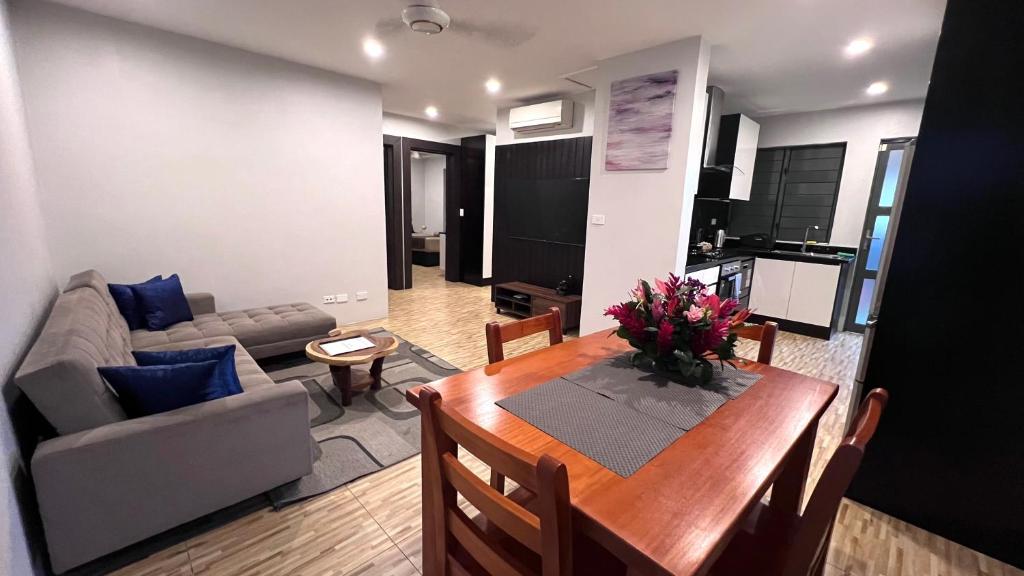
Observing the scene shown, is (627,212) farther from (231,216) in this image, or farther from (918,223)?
(231,216)

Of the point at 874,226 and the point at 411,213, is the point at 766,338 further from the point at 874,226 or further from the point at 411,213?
the point at 411,213

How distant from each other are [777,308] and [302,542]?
5.14 m

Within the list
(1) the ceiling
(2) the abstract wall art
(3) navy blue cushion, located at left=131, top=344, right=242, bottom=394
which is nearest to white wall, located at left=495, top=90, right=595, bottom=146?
(1) the ceiling

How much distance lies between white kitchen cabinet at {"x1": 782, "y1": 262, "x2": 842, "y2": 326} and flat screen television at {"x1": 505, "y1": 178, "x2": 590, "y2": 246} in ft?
8.18

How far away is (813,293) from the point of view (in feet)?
14.6

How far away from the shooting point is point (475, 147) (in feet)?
20.8

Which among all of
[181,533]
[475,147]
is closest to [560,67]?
[475,147]

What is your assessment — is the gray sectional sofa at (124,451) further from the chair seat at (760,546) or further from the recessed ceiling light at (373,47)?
the recessed ceiling light at (373,47)

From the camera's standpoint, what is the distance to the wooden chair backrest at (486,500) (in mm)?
729

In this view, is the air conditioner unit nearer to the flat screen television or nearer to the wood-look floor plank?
the flat screen television

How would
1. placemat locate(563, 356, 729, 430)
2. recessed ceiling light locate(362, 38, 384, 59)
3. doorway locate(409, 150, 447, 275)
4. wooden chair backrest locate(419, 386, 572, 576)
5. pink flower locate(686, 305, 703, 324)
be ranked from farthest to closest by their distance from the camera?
doorway locate(409, 150, 447, 275) < recessed ceiling light locate(362, 38, 384, 59) < pink flower locate(686, 305, 703, 324) < placemat locate(563, 356, 729, 430) < wooden chair backrest locate(419, 386, 572, 576)

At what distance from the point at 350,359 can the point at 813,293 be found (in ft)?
15.6

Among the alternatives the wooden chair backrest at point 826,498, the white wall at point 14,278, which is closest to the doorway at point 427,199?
the white wall at point 14,278

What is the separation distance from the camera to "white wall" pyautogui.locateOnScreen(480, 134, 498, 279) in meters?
6.21
